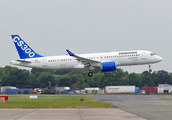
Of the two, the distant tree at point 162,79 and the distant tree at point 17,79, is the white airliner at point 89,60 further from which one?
the distant tree at point 162,79

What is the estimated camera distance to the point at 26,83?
456 ft

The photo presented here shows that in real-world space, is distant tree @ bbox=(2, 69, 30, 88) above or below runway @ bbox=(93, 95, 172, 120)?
above

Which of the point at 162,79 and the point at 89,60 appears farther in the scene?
the point at 162,79

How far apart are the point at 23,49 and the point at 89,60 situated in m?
14.0

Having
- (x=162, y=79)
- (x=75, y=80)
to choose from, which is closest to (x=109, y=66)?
(x=75, y=80)

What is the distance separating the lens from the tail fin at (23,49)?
53.2m

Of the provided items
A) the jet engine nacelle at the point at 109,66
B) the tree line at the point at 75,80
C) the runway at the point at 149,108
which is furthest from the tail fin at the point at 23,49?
the tree line at the point at 75,80

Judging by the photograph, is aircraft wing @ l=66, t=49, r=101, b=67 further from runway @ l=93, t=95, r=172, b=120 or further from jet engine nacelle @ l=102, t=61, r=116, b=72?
runway @ l=93, t=95, r=172, b=120

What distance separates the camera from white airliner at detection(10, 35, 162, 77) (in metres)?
48.3

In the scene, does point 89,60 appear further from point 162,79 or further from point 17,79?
point 162,79

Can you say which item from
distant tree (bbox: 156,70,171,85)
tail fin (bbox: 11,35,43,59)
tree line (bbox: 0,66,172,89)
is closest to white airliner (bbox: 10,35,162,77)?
tail fin (bbox: 11,35,43,59)

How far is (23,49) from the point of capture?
177ft

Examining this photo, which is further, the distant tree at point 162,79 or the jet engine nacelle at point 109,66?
the distant tree at point 162,79

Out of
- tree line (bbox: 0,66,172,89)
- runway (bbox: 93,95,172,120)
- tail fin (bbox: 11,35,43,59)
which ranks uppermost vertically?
tail fin (bbox: 11,35,43,59)
